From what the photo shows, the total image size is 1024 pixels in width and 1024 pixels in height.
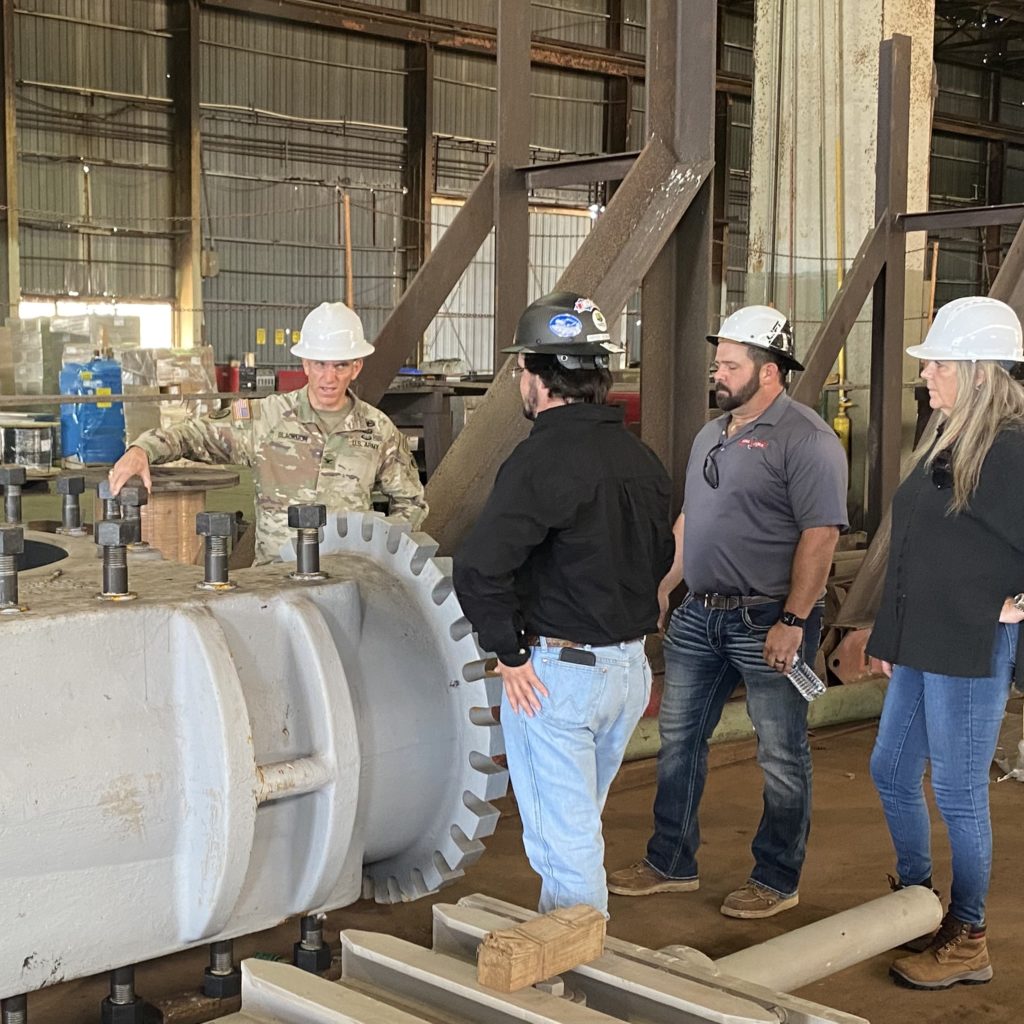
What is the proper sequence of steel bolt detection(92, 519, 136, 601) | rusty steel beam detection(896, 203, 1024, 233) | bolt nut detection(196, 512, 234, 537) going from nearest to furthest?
steel bolt detection(92, 519, 136, 601)
bolt nut detection(196, 512, 234, 537)
rusty steel beam detection(896, 203, 1024, 233)

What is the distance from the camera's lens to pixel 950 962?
129 inches

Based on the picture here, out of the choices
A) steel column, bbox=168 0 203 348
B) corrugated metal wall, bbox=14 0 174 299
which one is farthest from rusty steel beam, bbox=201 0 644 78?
corrugated metal wall, bbox=14 0 174 299

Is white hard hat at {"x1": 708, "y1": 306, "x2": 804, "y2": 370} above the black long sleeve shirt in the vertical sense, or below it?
above

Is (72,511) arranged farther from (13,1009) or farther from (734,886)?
(734,886)

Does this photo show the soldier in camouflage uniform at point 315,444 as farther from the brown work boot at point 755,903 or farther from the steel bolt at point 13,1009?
the steel bolt at point 13,1009

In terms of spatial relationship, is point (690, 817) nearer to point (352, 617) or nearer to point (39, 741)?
point (352, 617)

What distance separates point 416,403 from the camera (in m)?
8.01

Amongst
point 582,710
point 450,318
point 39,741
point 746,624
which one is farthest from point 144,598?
point 450,318

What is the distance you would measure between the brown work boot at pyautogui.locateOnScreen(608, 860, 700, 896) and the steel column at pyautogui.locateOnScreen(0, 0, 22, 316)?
14.0 m

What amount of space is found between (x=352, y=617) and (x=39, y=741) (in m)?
0.70

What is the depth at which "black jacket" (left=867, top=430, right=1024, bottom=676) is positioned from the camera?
304cm

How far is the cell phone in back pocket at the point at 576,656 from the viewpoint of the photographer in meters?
2.66

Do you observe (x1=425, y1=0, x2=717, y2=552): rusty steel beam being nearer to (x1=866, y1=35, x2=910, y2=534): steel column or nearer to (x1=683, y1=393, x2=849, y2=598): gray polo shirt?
(x1=683, y1=393, x2=849, y2=598): gray polo shirt

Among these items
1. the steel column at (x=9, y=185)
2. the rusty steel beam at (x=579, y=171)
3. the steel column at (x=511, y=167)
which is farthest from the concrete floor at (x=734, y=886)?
the steel column at (x=9, y=185)
